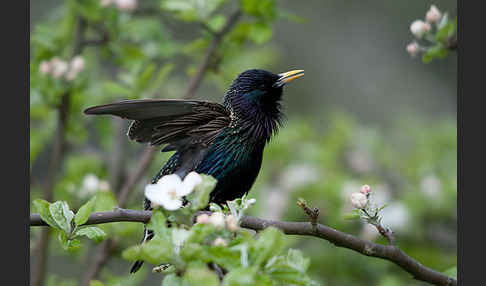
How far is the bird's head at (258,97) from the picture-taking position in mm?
2801

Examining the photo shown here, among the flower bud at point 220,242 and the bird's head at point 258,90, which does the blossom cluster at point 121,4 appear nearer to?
the bird's head at point 258,90

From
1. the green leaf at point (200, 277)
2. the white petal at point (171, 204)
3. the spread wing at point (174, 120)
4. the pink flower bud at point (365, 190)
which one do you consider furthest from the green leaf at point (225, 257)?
the spread wing at point (174, 120)

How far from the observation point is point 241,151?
2.69 meters

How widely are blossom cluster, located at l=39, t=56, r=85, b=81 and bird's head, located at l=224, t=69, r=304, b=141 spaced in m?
0.84

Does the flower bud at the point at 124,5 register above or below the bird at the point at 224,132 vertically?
above

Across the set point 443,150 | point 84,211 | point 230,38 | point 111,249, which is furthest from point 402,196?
point 84,211

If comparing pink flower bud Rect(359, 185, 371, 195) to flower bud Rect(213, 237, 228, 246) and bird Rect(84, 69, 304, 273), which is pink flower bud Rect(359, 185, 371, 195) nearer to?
flower bud Rect(213, 237, 228, 246)

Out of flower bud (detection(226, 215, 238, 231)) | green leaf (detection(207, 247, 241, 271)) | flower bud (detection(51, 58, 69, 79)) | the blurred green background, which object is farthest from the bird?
green leaf (detection(207, 247, 241, 271))

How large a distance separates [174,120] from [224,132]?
0.87 ft

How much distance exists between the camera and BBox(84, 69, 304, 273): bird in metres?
2.54

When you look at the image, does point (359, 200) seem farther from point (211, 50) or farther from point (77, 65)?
point (77, 65)

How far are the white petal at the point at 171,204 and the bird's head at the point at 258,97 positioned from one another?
4.14 feet

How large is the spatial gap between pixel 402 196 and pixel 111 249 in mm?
1853

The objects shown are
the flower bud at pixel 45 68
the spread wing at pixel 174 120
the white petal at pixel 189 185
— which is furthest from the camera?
the flower bud at pixel 45 68
